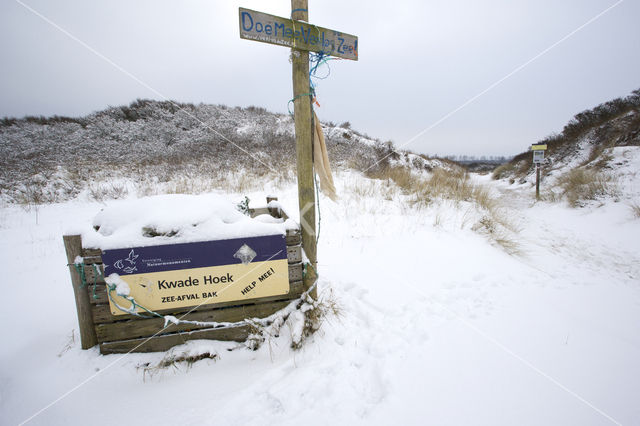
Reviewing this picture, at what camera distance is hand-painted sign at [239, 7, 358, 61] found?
5.66ft

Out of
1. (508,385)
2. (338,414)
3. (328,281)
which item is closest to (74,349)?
(338,414)

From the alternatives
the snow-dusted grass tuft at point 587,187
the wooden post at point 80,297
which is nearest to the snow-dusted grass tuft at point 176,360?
the wooden post at point 80,297

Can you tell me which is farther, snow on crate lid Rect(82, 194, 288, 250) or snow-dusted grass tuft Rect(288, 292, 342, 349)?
snow-dusted grass tuft Rect(288, 292, 342, 349)

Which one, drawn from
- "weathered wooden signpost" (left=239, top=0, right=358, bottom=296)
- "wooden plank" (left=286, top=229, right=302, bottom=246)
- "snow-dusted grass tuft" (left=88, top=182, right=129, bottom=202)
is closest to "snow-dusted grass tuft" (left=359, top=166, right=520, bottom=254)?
"weathered wooden signpost" (left=239, top=0, right=358, bottom=296)

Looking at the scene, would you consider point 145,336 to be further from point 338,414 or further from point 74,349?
point 338,414

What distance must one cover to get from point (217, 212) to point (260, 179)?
705 cm

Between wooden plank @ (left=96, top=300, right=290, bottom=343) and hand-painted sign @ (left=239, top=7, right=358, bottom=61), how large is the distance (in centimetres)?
207

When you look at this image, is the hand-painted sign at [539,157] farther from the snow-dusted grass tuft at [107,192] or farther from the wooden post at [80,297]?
the snow-dusted grass tuft at [107,192]

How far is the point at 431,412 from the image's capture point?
1.59 meters

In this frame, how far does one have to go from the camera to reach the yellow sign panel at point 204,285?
1.83 metres

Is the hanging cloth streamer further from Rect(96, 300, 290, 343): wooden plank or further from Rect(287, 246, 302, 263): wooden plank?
Rect(96, 300, 290, 343): wooden plank

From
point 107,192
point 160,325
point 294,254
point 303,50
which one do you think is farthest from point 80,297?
point 107,192

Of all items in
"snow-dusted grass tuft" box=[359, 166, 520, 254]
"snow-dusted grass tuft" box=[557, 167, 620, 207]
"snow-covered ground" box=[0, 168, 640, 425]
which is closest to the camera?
"snow-covered ground" box=[0, 168, 640, 425]

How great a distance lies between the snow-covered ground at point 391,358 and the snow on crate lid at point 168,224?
0.27 metres
